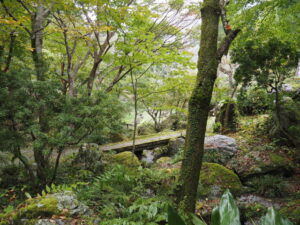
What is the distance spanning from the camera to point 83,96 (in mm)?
4578

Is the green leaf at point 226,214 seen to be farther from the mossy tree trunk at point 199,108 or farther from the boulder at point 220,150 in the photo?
the boulder at point 220,150

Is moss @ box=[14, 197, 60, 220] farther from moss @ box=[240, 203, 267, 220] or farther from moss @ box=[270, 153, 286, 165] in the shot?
moss @ box=[270, 153, 286, 165]

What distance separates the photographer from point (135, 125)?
5.23 m

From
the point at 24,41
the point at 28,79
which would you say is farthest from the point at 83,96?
the point at 24,41

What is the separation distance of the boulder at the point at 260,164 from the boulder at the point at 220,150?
0.30 meters

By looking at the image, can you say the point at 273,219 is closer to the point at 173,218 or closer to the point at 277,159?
the point at 173,218

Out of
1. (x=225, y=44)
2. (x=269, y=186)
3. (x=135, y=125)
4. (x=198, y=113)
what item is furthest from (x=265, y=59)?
(x=135, y=125)

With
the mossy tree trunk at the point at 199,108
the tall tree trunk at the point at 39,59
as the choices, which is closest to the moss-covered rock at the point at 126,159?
the tall tree trunk at the point at 39,59

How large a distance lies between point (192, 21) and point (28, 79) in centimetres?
642

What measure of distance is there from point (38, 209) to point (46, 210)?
0.33ft

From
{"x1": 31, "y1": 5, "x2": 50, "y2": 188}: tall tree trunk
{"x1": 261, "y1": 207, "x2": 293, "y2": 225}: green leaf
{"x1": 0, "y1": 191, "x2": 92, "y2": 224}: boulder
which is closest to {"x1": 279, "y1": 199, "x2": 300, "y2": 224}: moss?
{"x1": 261, "y1": 207, "x2": 293, "y2": 225}: green leaf

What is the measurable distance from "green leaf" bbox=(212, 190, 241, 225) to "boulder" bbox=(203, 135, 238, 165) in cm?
590

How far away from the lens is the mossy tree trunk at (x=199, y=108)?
9.05 feet

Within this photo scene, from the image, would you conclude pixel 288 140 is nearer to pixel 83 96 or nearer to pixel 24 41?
pixel 83 96
